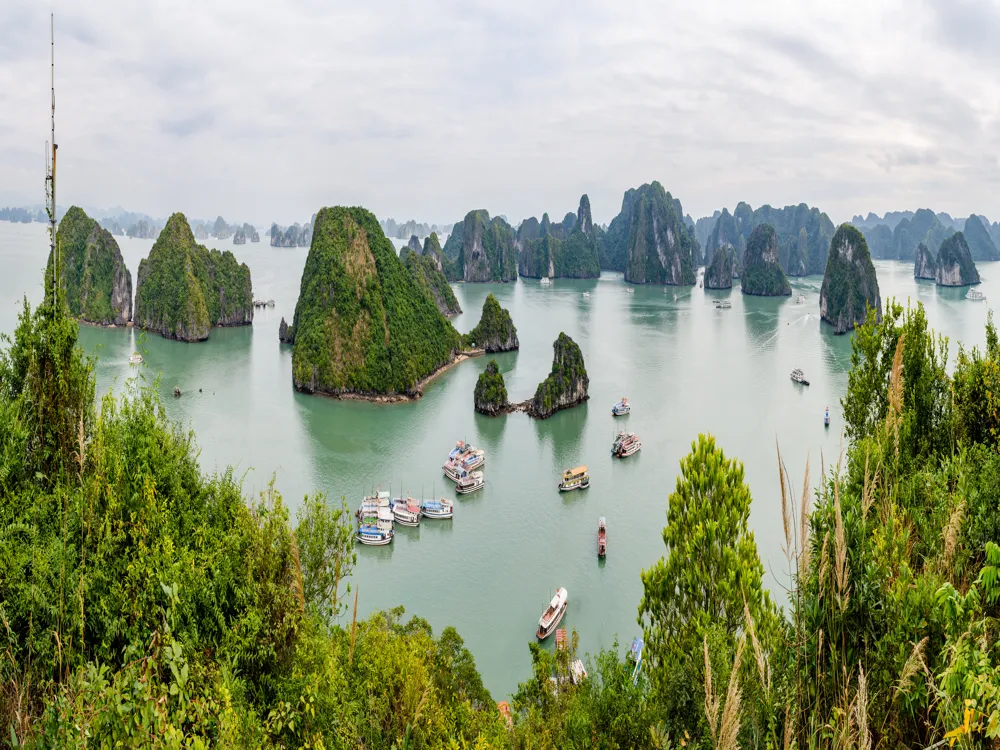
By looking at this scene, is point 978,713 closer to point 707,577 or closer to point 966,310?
point 707,577

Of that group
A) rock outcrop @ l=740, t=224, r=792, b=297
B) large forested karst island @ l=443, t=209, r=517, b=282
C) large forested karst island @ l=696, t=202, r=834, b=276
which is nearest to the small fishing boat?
rock outcrop @ l=740, t=224, r=792, b=297

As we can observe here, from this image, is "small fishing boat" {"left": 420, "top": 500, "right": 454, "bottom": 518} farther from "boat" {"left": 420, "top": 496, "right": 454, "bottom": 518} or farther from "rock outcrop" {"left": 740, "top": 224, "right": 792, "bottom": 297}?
"rock outcrop" {"left": 740, "top": 224, "right": 792, "bottom": 297}

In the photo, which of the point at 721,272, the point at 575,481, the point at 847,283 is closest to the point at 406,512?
the point at 575,481

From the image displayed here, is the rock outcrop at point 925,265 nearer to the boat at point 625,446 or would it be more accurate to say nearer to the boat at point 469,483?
the boat at point 625,446

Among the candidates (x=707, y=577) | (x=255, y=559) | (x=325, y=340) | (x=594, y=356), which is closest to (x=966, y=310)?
(x=594, y=356)

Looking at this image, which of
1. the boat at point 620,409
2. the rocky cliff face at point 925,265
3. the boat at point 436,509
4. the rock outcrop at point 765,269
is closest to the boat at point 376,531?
the boat at point 436,509

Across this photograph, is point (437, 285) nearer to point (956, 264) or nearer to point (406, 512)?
point (406, 512)
